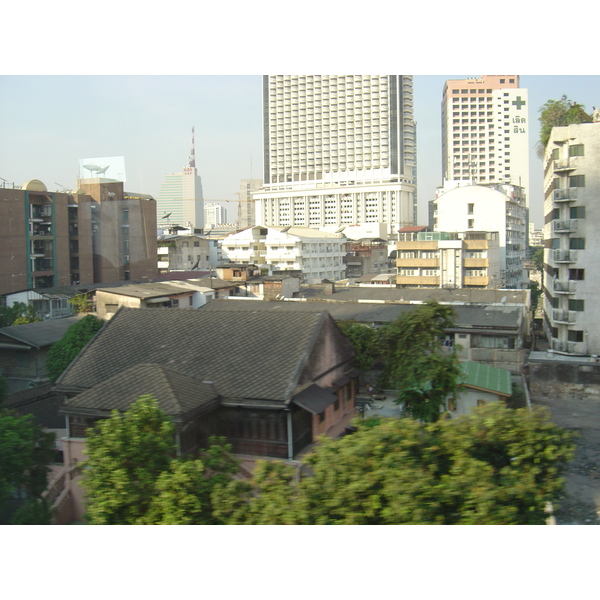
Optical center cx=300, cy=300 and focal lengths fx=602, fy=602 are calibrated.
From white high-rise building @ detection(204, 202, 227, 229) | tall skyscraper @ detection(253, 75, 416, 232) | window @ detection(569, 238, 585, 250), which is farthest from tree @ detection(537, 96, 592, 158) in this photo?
white high-rise building @ detection(204, 202, 227, 229)

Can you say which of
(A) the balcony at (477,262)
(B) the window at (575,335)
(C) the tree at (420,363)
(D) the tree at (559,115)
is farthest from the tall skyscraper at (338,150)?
(C) the tree at (420,363)

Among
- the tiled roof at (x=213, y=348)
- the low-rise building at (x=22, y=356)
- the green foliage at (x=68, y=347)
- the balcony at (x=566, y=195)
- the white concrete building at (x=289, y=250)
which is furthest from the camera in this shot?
the white concrete building at (x=289, y=250)

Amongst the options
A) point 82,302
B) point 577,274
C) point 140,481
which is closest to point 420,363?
point 140,481

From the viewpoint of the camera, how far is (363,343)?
8.55 meters

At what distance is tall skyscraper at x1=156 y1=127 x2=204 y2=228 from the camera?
21734mm

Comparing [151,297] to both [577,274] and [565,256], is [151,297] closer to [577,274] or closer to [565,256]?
[565,256]

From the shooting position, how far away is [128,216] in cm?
1669

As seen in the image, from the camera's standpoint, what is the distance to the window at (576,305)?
36.1 feet

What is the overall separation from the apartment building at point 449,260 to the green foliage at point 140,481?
1519 centimetres

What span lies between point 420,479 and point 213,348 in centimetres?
312

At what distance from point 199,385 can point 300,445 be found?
3.34ft

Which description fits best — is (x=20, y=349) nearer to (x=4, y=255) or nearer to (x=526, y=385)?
(x=4, y=255)

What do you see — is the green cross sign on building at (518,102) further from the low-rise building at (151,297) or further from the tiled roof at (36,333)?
the tiled roof at (36,333)

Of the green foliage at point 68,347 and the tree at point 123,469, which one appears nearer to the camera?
the tree at point 123,469
